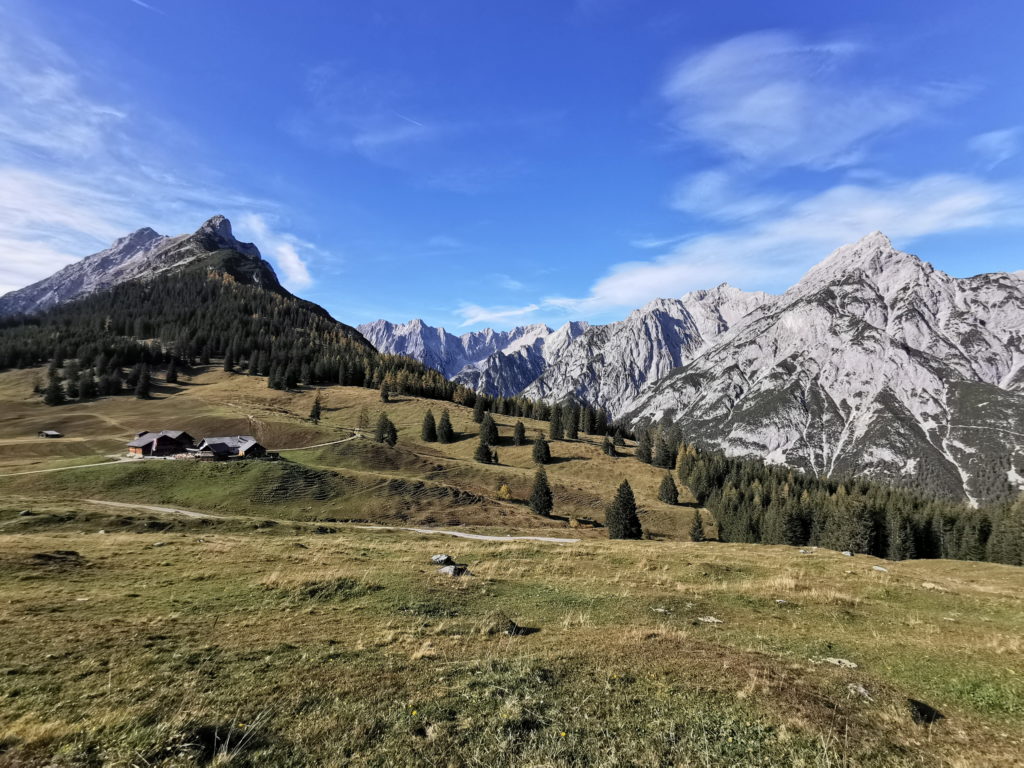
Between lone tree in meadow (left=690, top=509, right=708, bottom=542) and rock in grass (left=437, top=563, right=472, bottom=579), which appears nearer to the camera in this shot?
rock in grass (left=437, top=563, right=472, bottom=579)

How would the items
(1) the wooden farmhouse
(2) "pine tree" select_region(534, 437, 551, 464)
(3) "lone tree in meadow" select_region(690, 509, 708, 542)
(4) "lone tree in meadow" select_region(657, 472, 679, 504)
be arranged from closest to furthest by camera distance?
1. (1) the wooden farmhouse
2. (3) "lone tree in meadow" select_region(690, 509, 708, 542)
3. (4) "lone tree in meadow" select_region(657, 472, 679, 504)
4. (2) "pine tree" select_region(534, 437, 551, 464)

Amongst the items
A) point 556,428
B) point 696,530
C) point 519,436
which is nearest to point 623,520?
point 696,530

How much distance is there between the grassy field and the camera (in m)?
9.02

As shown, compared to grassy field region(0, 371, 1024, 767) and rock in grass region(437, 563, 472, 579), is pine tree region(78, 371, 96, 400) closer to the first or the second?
grassy field region(0, 371, 1024, 767)

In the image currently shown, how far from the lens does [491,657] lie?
46.3 ft

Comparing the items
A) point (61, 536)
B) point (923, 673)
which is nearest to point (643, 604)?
point (923, 673)

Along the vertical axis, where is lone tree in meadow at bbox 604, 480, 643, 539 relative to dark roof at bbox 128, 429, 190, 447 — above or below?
below

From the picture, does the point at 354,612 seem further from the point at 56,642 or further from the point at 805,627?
the point at 805,627

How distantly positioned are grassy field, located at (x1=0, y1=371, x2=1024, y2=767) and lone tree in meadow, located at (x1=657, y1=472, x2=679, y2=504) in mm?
79090

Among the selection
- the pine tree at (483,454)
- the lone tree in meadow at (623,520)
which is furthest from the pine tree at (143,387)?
the lone tree in meadow at (623,520)

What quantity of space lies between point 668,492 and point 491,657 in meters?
117

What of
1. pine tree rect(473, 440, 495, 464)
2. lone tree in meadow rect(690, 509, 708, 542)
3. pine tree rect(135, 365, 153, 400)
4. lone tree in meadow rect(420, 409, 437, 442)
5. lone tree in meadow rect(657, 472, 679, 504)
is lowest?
lone tree in meadow rect(690, 509, 708, 542)

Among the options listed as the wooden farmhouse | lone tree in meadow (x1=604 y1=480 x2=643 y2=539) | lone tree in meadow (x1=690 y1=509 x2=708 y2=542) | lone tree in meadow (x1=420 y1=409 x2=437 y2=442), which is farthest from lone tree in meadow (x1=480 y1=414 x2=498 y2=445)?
the wooden farmhouse

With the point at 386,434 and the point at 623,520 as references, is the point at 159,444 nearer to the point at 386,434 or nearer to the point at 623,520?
the point at 386,434
